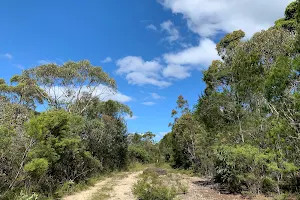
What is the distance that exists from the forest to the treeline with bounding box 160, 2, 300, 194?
0.03m

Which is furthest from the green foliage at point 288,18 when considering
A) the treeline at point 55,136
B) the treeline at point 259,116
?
the treeline at point 55,136

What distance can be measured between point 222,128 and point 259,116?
3.84 meters

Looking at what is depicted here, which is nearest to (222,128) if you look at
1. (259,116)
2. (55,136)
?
(259,116)

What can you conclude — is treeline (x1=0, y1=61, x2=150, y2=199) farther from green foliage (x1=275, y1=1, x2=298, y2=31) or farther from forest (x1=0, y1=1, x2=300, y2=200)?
green foliage (x1=275, y1=1, x2=298, y2=31)

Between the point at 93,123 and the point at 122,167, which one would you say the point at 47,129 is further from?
the point at 122,167

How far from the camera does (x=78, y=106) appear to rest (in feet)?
77.3

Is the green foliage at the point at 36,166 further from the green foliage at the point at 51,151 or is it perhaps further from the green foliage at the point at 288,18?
the green foliage at the point at 288,18

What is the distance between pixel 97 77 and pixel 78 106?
10.6ft

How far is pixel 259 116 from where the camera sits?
11586 mm

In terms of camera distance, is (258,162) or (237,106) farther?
(237,106)

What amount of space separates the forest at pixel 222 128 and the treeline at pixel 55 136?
0.05 m

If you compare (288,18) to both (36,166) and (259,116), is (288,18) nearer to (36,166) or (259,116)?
(259,116)

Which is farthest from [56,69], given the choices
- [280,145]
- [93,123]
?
[280,145]

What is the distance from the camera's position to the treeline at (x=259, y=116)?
8.53m
